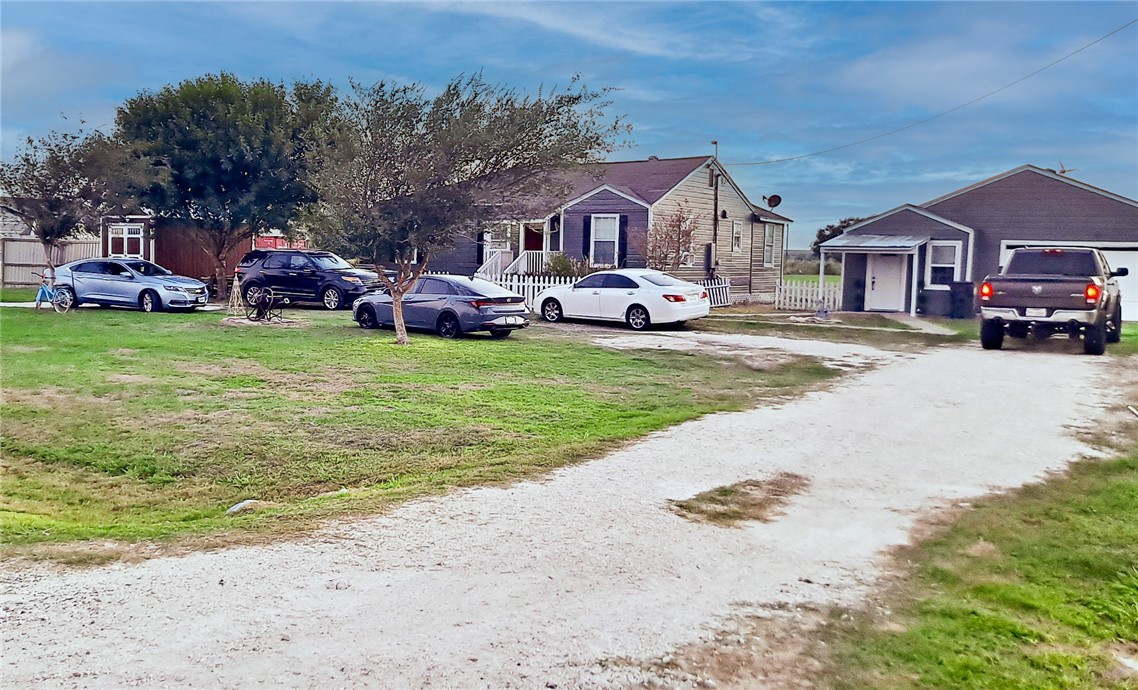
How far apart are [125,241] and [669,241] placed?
2241cm

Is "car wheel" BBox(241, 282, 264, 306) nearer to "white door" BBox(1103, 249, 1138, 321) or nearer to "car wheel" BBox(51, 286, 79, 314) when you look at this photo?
"car wheel" BBox(51, 286, 79, 314)

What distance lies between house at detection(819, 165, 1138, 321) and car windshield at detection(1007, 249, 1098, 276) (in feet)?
32.7

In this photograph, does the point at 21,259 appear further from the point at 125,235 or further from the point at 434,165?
the point at 434,165

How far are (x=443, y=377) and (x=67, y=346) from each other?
7.46 m

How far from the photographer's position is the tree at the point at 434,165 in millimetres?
16641

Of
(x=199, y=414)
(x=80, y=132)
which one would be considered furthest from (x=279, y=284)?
(x=199, y=414)

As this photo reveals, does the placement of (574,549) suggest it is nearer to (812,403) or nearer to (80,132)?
(812,403)

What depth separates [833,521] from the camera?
6465 mm

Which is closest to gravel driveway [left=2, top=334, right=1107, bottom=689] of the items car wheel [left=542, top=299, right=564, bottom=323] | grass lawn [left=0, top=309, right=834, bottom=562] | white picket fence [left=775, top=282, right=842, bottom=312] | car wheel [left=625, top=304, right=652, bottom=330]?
grass lawn [left=0, top=309, right=834, bottom=562]

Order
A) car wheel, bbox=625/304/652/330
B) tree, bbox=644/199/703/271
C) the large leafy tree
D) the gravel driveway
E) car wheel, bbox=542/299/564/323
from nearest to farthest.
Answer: the gravel driveway
car wheel, bbox=625/304/652/330
car wheel, bbox=542/299/564/323
the large leafy tree
tree, bbox=644/199/703/271

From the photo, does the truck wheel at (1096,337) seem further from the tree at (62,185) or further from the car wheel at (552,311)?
the tree at (62,185)

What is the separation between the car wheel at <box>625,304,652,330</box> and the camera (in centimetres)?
2203

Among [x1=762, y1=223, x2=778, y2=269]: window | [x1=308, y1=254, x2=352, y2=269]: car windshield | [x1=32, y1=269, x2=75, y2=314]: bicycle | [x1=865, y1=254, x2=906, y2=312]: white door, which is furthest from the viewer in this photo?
[x1=762, y1=223, x2=778, y2=269]: window

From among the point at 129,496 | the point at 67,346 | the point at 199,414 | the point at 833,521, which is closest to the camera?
the point at 833,521
